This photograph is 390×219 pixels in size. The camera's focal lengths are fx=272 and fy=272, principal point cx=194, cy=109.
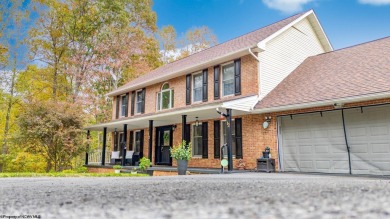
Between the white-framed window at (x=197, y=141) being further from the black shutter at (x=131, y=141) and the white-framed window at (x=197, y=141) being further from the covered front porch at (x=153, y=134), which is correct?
the black shutter at (x=131, y=141)

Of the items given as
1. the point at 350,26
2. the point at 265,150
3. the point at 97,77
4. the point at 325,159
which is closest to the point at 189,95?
the point at 265,150

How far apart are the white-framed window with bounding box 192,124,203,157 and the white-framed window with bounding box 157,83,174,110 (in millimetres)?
1941

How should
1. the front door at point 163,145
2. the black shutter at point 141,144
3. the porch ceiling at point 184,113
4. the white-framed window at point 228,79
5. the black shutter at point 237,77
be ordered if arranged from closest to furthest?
the porch ceiling at point 184,113
the black shutter at point 237,77
the white-framed window at point 228,79
the front door at point 163,145
the black shutter at point 141,144

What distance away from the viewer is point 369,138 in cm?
792

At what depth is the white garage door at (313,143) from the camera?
8.47 m

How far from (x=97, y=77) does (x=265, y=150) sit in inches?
618

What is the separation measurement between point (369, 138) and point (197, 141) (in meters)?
6.78

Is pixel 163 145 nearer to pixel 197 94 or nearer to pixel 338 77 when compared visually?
pixel 197 94

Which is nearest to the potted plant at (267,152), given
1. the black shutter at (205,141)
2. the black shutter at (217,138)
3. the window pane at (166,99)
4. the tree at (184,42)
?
the black shutter at (217,138)

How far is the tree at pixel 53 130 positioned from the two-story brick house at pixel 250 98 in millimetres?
1570

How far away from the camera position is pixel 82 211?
1459mm

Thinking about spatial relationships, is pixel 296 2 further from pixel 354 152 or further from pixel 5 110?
pixel 5 110

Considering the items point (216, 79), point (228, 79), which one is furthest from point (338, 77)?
point (216, 79)

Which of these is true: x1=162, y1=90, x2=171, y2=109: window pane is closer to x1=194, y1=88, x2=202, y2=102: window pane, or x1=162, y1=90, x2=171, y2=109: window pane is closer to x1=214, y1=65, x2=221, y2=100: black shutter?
x1=194, y1=88, x2=202, y2=102: window pane
